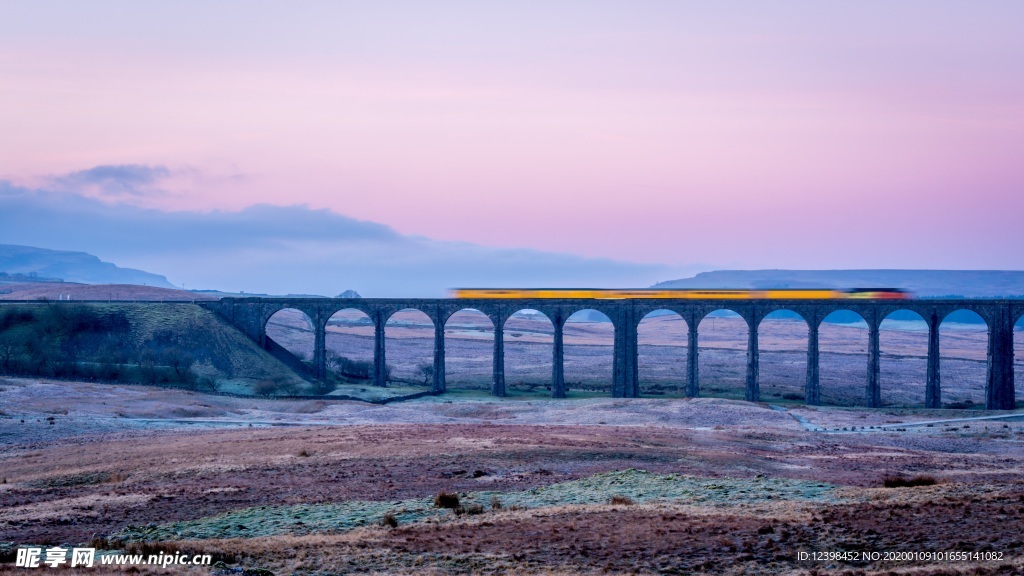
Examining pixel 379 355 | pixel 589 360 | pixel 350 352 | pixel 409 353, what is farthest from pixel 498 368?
pixel 409 353

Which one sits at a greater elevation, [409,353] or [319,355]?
[319,355]

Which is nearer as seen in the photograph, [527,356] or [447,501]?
[447,501]

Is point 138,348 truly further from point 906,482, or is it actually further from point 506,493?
point 906,482

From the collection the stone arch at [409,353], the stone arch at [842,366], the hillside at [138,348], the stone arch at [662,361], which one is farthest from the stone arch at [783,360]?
the hillside at [138,348]

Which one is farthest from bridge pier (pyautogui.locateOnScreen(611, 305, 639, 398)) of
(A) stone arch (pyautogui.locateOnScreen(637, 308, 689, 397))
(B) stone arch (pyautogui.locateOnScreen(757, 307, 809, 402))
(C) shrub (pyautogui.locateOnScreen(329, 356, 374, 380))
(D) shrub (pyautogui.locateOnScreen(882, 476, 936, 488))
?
(D) shrub (pyautogui.locateOnScreen(882, 476, 936, 488))

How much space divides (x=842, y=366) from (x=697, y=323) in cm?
4383

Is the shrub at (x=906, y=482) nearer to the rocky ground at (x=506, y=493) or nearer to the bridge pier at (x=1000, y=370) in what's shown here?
the rocky ground at (x=506, y=493)

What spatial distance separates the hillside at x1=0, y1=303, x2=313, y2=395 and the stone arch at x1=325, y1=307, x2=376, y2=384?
7.29m

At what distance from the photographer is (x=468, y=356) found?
112 m

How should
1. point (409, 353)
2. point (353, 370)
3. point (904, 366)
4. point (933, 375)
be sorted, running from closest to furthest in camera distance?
point (933, 375) < point (353, 370) < point (904, 366) < point (409, 353)

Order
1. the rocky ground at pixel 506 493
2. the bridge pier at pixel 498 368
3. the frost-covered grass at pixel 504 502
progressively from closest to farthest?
the rocky ground at pixel 506 493 → the frost-covered grass at pixel 504 502 → the bridge pier at pixel 498 368

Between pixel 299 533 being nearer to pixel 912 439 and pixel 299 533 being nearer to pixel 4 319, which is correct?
pixel 912 439

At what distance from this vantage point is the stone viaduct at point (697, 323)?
6150 cm

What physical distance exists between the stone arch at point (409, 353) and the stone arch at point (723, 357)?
2399 cm
